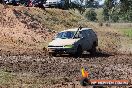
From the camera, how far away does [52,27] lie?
130 feet

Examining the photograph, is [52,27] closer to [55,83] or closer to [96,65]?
[96,65]

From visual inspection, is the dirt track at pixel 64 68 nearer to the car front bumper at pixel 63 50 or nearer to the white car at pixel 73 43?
the car front bumper at pixel 63 50

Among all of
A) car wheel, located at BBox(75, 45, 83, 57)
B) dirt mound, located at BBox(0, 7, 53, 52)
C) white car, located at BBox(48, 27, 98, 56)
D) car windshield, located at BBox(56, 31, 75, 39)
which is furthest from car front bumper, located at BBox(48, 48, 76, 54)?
dirt mound, located at BBox(0, 7, 53, 52)

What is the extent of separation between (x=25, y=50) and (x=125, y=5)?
66576 millimetres

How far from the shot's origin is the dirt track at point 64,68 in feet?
53.3

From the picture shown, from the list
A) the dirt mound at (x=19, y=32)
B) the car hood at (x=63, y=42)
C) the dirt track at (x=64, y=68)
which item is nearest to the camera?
the dirt track at (x=64, y=68)

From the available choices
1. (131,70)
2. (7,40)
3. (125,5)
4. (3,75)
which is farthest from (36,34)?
(125,5)

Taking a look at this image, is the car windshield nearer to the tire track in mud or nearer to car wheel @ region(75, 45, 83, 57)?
car wheel @ region(75, 45, 83, 57)

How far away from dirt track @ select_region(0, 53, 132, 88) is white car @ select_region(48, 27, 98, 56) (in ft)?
7.27

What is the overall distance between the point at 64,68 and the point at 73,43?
20.1 feet

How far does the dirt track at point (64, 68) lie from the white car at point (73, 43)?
7.27ft

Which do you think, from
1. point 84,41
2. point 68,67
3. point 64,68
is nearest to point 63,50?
point 84,41

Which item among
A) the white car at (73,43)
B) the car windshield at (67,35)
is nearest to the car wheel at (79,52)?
the white car at (73,43)

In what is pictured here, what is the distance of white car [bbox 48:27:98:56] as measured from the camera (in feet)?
81.1
